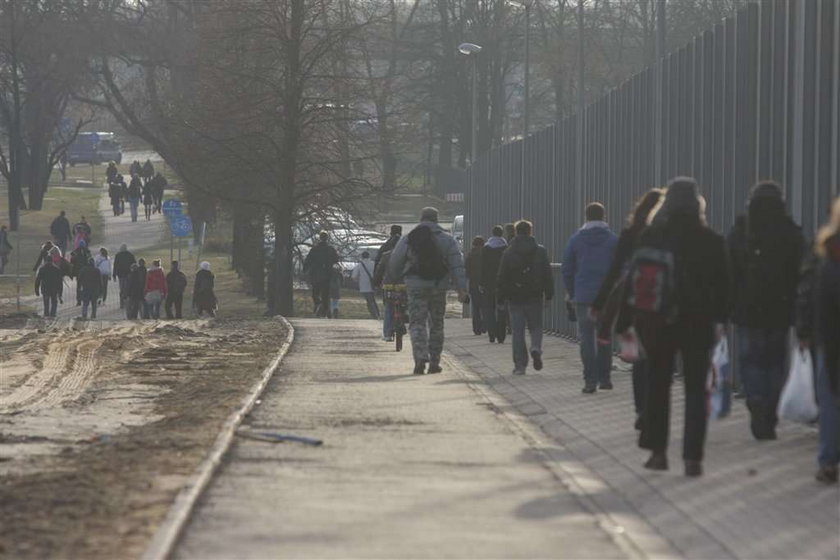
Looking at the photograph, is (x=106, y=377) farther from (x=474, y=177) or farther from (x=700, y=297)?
(x=474, y=177)

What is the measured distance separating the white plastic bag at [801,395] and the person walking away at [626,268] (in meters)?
0.94

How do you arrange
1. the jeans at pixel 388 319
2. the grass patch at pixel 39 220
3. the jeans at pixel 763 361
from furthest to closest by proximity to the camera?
the grass patch at pixel 39 220 → the jeans at pixel 388 319 → the jeans at pixel 763 361

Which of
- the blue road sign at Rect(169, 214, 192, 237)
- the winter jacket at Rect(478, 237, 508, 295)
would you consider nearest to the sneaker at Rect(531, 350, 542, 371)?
the winter jacket at Rect(478, 237, 508, 295)

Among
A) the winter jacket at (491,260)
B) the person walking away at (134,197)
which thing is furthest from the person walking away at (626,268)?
the person walking away at (134,197)

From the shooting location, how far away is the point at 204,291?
145ft

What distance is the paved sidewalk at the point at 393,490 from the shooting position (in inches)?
345

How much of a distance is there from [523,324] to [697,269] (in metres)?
9.05

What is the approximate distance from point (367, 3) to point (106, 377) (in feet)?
101

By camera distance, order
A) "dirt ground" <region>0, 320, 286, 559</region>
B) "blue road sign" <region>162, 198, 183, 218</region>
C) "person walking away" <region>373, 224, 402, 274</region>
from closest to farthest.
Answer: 1. "dirt ground" <region>0, 320, 286, 559</region>
2. "person walking away" <region>373, 224, 402, 274</region>
3. "blue road sign" <region>162, 198, 183, 218</region>

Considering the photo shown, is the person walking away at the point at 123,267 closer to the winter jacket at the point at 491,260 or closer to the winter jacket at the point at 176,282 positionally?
the winter jacket at the point at 176,282

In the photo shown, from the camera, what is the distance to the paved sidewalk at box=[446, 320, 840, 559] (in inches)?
358

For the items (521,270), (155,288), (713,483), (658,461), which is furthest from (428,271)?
(155,288)

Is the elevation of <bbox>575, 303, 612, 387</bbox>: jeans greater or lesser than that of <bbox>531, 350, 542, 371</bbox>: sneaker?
greater

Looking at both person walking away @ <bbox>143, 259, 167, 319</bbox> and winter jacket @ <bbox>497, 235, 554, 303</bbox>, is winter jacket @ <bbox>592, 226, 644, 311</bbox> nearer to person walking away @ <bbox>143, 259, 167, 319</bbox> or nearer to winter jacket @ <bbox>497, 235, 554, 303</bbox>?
winter jacket @ <bbox>497, 235, 554, 303</bbox>
